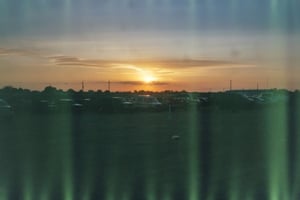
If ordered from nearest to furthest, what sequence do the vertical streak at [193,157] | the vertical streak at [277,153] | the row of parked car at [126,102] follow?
the vertical streak at [277,153] → the vertical streak at [193,157] → the row of parked car at [126,102]

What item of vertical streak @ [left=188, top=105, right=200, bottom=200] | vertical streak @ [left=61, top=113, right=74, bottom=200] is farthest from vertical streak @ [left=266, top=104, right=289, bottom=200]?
vertical streak @ [left=61, top=113, right=74, bottom=200]

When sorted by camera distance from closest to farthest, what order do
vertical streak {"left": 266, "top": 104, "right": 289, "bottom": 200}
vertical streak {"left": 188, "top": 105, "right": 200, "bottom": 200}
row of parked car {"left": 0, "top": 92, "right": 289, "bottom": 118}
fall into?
vertical streak {"left": 266, "top": 104, "right": 289, "bottom": 200}, vertical streak {"left": 188, "top": 105, "right": 200, "bottom": 200}, row of parked car {"left": 0, "top": 92, "right": 289, "bottom": 118}

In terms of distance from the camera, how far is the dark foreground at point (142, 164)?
540cm

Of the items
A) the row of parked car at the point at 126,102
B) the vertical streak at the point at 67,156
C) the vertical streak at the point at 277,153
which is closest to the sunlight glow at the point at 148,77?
the row of parked car at the point at 126,102

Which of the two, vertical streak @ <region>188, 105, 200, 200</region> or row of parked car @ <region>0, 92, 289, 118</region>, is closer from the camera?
vertical streak @ <region>188, 105, 200, 200</region>

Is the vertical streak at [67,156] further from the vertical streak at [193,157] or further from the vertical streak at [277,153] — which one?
the vertical streak at [277,153]

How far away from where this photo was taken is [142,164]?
240 inches

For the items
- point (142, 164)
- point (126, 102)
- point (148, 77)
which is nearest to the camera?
point (148, 77)

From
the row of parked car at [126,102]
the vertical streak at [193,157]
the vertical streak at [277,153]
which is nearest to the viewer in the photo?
the vertical streak at [277,153]

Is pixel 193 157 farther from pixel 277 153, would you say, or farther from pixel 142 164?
pixel 277 153

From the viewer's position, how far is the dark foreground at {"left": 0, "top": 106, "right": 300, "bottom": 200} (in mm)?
5402

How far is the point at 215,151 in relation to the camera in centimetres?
614

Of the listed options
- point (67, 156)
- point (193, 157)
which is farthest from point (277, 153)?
point (67, 156)

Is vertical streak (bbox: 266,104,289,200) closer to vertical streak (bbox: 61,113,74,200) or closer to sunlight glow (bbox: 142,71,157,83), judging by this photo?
sunlight glow (bbox: 142,71,157,83)
